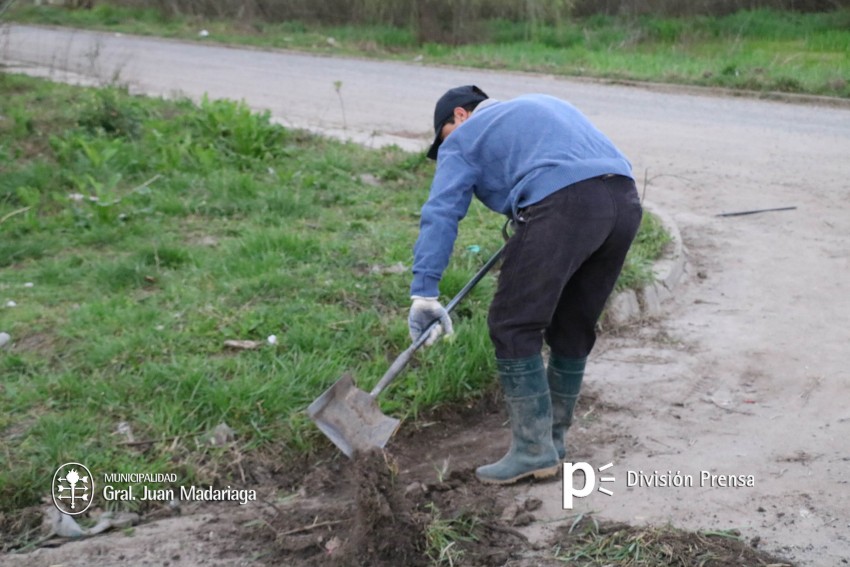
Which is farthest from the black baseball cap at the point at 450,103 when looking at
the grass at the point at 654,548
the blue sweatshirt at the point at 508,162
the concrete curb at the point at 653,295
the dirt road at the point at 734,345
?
the concrete curb at the point at 653,295

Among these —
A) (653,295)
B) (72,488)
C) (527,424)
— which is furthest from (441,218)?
(653,295)

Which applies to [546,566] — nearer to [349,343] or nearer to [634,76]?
[349,343]

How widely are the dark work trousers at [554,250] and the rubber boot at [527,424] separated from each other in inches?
2.9

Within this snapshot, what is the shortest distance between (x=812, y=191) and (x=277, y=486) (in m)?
5.95

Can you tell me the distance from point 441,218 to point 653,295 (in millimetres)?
2599

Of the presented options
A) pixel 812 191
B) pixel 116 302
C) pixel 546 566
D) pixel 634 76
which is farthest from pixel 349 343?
pixel 634 76

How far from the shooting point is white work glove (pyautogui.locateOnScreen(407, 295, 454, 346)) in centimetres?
380

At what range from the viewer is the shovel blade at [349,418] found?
3.94 m

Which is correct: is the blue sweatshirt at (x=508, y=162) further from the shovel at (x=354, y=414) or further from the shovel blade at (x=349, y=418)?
the shovel blade at (x=349, y=418)

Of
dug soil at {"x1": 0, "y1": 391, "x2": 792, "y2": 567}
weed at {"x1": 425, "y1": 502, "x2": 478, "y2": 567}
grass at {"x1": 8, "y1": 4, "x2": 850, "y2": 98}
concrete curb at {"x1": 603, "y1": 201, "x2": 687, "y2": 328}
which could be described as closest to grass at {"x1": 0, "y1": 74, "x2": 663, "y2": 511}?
concrete curb at {"x1": 603, "y1": 201, "x2": 687, "y2": 328}

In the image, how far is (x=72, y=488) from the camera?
3.87 m

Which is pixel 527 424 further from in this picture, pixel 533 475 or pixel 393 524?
pixel 393 524

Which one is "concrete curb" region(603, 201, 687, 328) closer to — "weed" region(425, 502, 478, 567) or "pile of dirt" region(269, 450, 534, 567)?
"pile of dirt" region(269, 450, 534, 567)

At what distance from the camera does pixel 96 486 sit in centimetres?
389
